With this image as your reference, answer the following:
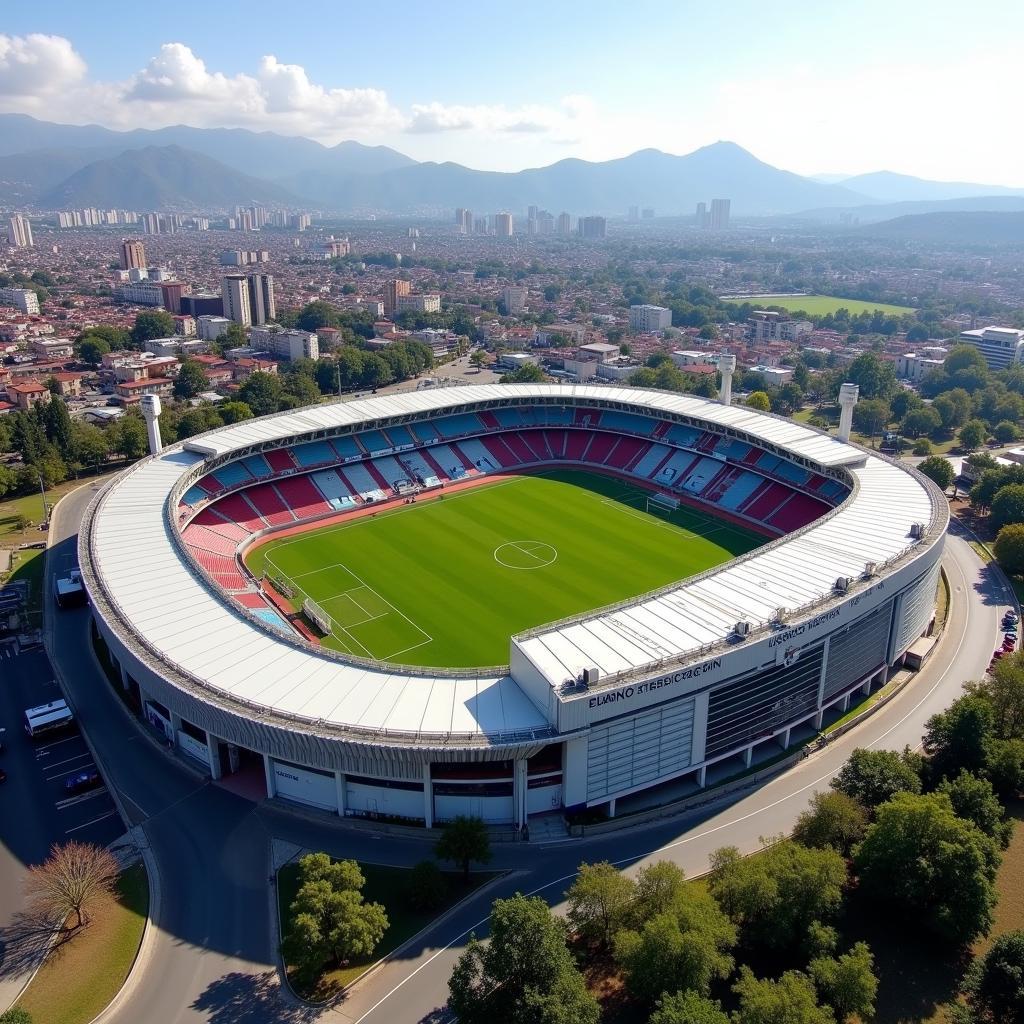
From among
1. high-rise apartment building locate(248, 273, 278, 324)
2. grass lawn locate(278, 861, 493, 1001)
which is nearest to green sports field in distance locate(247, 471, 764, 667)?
grass lawn locate(278, 861, 493, 1001)

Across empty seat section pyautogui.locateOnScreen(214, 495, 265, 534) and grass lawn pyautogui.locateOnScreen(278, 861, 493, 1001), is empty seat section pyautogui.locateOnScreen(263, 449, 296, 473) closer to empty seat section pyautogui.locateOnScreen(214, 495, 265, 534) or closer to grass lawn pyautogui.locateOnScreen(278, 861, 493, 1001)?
empty seat section pyautogui.locateOnScreen(214, 495, 265, 534)

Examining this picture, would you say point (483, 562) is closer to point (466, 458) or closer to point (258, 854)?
point (466, 458)

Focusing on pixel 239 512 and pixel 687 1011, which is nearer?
pixel 687 1011

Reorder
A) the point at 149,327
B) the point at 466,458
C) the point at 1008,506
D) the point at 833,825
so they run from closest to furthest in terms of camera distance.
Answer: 1. the point at 833,825
2. the point at 1008,506
3. the point at 466,458
4. the point at 149,327

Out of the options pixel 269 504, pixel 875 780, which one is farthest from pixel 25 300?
pixel 875 780

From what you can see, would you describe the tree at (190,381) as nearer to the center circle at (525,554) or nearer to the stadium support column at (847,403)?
the center circle at (525,554)
